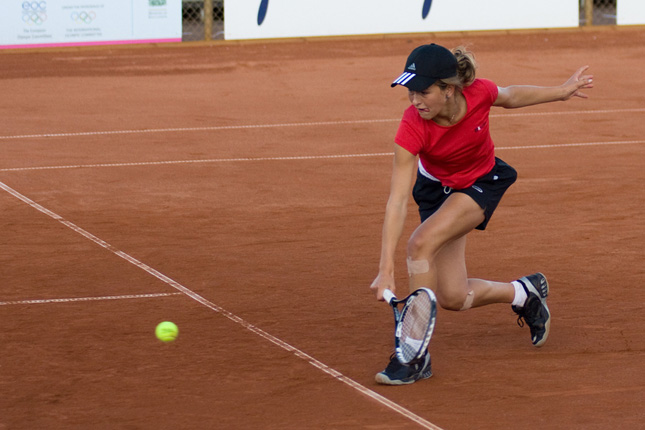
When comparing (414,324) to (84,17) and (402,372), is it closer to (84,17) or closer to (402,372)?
(402,372)

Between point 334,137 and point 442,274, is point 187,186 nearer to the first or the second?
point 334,137

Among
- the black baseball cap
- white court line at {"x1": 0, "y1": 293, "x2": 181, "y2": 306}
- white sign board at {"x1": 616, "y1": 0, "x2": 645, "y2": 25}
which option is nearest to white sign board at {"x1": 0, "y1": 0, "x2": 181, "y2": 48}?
white sign board at {"x1": 616, "y1": 0, "x2": 645, "y2": 25}

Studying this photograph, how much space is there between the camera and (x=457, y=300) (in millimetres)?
6008

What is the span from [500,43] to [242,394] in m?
16.0

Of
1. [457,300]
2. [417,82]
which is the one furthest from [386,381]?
[417,82]

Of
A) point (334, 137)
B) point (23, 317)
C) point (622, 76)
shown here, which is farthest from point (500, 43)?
point (23, 317)

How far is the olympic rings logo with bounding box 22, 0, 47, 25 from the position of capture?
18922 mm

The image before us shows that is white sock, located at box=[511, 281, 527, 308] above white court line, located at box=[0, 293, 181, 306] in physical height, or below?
above

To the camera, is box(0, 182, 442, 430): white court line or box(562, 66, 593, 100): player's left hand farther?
box(562, 66, 593, 100): player's left hand

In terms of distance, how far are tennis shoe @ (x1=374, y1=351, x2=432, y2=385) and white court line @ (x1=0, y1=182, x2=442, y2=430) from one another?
0.34 feet

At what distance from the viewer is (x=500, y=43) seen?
20547 mm

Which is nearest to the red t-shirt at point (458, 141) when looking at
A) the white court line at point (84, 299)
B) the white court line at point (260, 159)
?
the white court line at point (84, 299)

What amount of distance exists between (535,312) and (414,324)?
1.03 m

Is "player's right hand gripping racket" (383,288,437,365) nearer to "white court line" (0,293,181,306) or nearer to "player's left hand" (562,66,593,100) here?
"player's left hand" (562,66,593,100)
